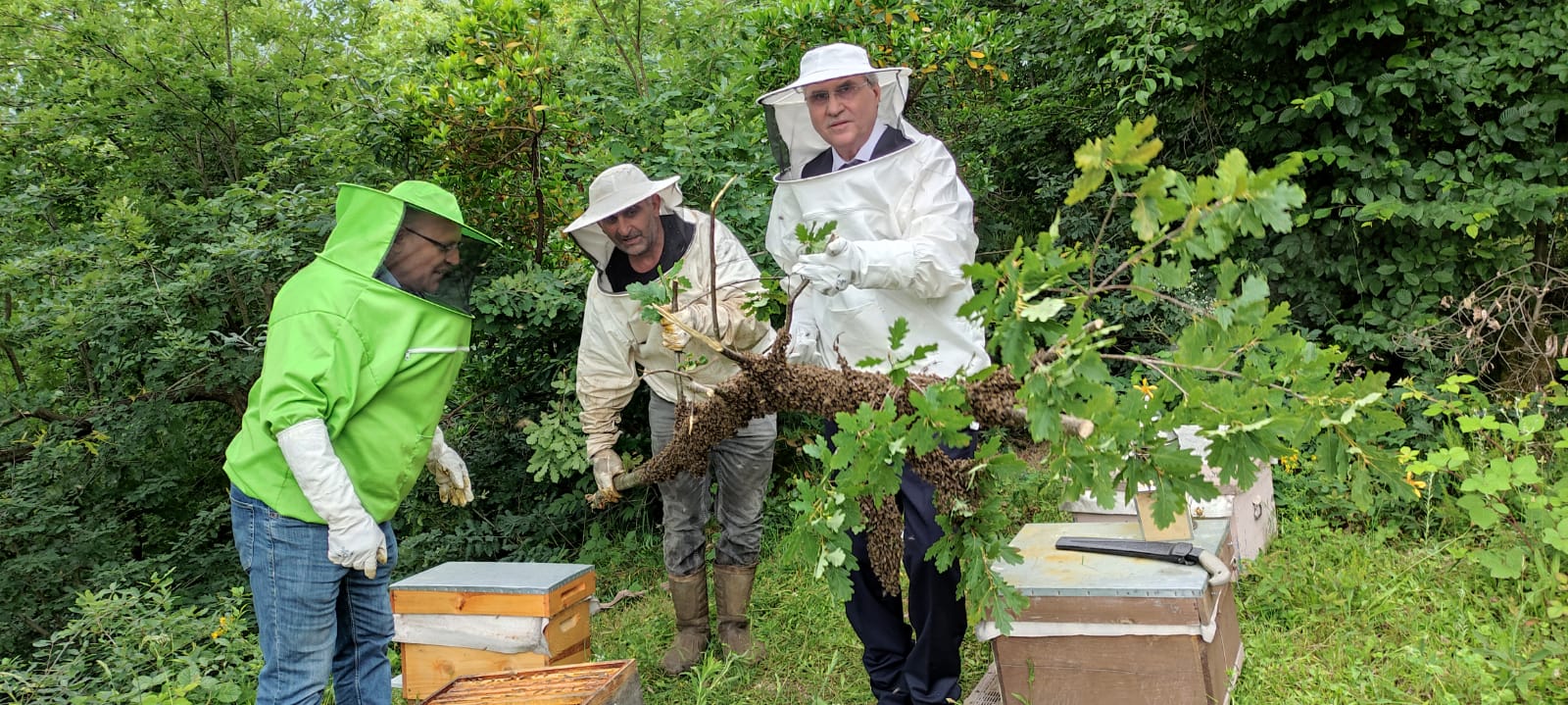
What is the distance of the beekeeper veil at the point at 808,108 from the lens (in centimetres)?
250

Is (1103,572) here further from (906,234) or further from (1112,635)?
(906,234)

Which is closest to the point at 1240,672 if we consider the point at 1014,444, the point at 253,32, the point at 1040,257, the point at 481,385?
the point at 1014,444

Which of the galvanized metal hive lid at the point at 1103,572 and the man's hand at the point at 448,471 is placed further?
the man's hand at the point at 448,471

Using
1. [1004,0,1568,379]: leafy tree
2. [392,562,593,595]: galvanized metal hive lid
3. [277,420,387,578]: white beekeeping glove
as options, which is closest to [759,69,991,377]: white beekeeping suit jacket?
[392,562,593,595]: galvanized metal hive lid

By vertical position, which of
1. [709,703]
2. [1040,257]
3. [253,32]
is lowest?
[709,703]

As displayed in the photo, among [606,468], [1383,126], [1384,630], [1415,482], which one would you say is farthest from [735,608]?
[1383,126]

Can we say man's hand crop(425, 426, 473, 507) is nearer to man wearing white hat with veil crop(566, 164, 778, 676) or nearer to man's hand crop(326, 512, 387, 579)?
man wearing white hat with veil crop(566, 164, 778, 676)

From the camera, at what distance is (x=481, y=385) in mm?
4910

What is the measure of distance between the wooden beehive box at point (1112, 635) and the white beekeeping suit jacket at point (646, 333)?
3.67 ft

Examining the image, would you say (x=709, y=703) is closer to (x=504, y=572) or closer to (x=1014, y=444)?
(x=504, y=572)

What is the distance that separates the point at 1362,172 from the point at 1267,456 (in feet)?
11.0

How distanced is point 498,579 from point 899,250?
1.73m

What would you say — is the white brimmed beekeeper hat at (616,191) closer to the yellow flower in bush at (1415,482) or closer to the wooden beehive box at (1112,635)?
the wooden beehive box at (1112,635)

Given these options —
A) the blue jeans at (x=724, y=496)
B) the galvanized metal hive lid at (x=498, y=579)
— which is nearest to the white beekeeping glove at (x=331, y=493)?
the galvanized metal hive lid at (x=498, y=579)
